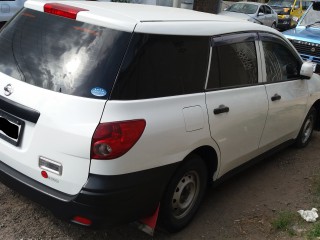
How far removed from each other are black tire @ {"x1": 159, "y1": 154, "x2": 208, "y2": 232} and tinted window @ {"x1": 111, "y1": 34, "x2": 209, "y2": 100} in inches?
23.6

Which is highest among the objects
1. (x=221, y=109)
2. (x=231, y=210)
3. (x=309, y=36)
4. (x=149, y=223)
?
(x=221, y=109)

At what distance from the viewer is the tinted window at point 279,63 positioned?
450cm

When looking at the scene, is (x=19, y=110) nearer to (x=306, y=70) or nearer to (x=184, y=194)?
(x=184, y=194)

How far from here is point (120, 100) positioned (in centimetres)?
279

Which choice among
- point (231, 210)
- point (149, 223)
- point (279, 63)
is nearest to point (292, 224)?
point (231, 210)

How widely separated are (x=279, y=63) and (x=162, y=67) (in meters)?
2.15

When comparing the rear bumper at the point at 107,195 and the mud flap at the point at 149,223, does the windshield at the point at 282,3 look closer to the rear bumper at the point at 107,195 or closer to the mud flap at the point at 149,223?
the mud flap at the point at 149,223

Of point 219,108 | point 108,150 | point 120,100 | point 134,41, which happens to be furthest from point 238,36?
point 108,150

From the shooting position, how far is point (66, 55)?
9.69 ft

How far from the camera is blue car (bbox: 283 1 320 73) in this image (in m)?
8.75

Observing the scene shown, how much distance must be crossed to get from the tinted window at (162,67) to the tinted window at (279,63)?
1.24 metres

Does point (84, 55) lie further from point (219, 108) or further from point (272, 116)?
point (272, 116)

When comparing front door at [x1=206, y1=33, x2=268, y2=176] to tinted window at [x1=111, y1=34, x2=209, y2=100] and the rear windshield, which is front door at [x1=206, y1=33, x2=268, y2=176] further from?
the rear windshield

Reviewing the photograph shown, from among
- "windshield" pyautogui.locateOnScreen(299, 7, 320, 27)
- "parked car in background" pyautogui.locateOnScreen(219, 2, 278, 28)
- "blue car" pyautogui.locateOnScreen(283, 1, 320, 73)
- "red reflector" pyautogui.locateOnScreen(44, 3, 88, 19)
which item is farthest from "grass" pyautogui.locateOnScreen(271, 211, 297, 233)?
"parked car in background" pyautogui.locateOnScreen(219, 2, 278, 28)
